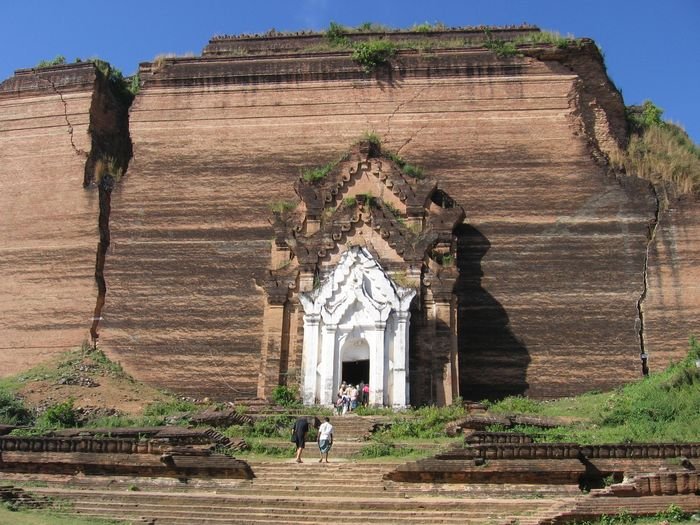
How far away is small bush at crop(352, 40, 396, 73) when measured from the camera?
1167 inches

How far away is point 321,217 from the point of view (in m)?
26.0

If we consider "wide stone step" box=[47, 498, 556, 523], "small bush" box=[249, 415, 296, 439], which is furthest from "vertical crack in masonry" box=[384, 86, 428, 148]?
"wide stone step" box=[47, 498, 556, 523]

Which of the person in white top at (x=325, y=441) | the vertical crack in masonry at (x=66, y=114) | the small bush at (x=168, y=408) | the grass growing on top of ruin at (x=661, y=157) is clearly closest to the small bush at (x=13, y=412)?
the small bush at (x=168, y=408)

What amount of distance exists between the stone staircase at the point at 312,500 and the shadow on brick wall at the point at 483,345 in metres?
9.29

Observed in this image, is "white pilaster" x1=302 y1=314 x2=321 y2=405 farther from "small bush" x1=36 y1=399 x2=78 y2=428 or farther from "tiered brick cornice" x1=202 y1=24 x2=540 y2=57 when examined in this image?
"tiered brick cornice" x1=202 y1=24 x2=540 y2=57

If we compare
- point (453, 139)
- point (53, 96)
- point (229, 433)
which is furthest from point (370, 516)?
point (53, 96)

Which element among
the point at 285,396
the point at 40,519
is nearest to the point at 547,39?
the point at 285,396

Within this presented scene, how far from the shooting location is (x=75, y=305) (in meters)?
28.3

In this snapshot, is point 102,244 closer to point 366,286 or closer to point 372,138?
point 372,138

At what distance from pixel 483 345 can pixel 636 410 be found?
580 centimetres

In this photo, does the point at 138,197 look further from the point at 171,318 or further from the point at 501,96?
the point at 501,96

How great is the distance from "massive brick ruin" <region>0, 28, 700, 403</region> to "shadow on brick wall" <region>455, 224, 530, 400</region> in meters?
0.06

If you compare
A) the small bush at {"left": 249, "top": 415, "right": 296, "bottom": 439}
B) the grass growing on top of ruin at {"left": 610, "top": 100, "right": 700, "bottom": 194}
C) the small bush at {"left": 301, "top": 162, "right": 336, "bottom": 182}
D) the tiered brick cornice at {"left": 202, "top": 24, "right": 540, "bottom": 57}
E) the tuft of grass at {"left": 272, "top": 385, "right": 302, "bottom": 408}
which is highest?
the tiered brick cornice at {"left": 202, "top": 24, "right": 540, "bottom": 57}

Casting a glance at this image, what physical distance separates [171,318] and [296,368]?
16.9ft
